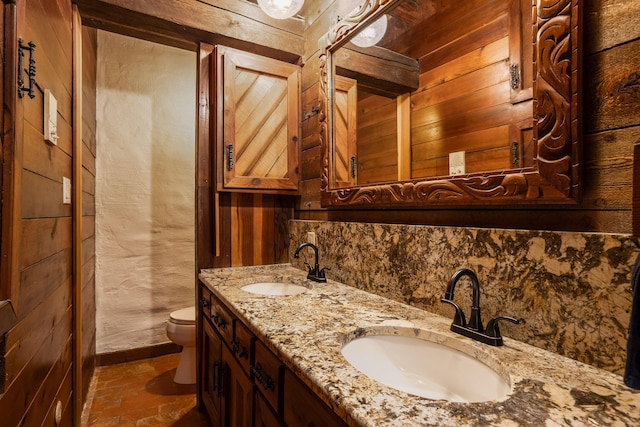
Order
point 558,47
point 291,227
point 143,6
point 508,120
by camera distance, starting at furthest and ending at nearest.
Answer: point 291,227
point 143,6
point 508,120
point 558,47

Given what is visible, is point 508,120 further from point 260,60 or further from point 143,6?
point 143,6

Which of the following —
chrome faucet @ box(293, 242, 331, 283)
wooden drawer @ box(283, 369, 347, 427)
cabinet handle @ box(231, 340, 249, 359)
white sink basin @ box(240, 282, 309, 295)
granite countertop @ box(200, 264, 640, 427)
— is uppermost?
chrome faucet @ box(293, 242, 331, 283)

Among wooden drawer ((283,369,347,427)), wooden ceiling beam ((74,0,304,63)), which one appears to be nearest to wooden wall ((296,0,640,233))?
wooden drawer ((283,369,347,427))

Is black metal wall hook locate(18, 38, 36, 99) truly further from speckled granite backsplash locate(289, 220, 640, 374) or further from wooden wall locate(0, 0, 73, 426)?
speckled granite backsplash locate(289, 220, 640, 374)

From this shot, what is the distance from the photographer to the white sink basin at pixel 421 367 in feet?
2.59

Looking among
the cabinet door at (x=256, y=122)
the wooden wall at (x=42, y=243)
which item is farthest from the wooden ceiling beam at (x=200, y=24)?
the wooden wall at (x=42, y=243)

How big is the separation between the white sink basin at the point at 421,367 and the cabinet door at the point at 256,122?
118cm

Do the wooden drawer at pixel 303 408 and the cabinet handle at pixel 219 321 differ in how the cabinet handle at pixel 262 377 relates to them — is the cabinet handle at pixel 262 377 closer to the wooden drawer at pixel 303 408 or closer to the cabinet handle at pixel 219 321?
the wooden drawer at pixel 303 408

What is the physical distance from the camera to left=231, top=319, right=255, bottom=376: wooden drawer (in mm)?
1050

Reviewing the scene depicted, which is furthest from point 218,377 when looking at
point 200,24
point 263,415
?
point 200,24

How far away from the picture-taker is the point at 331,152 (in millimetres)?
1681

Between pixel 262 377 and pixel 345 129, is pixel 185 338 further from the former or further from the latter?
pixel 345 129

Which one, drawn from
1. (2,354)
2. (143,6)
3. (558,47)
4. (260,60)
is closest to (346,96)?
(260,60)

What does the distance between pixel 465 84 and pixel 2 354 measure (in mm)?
1429
